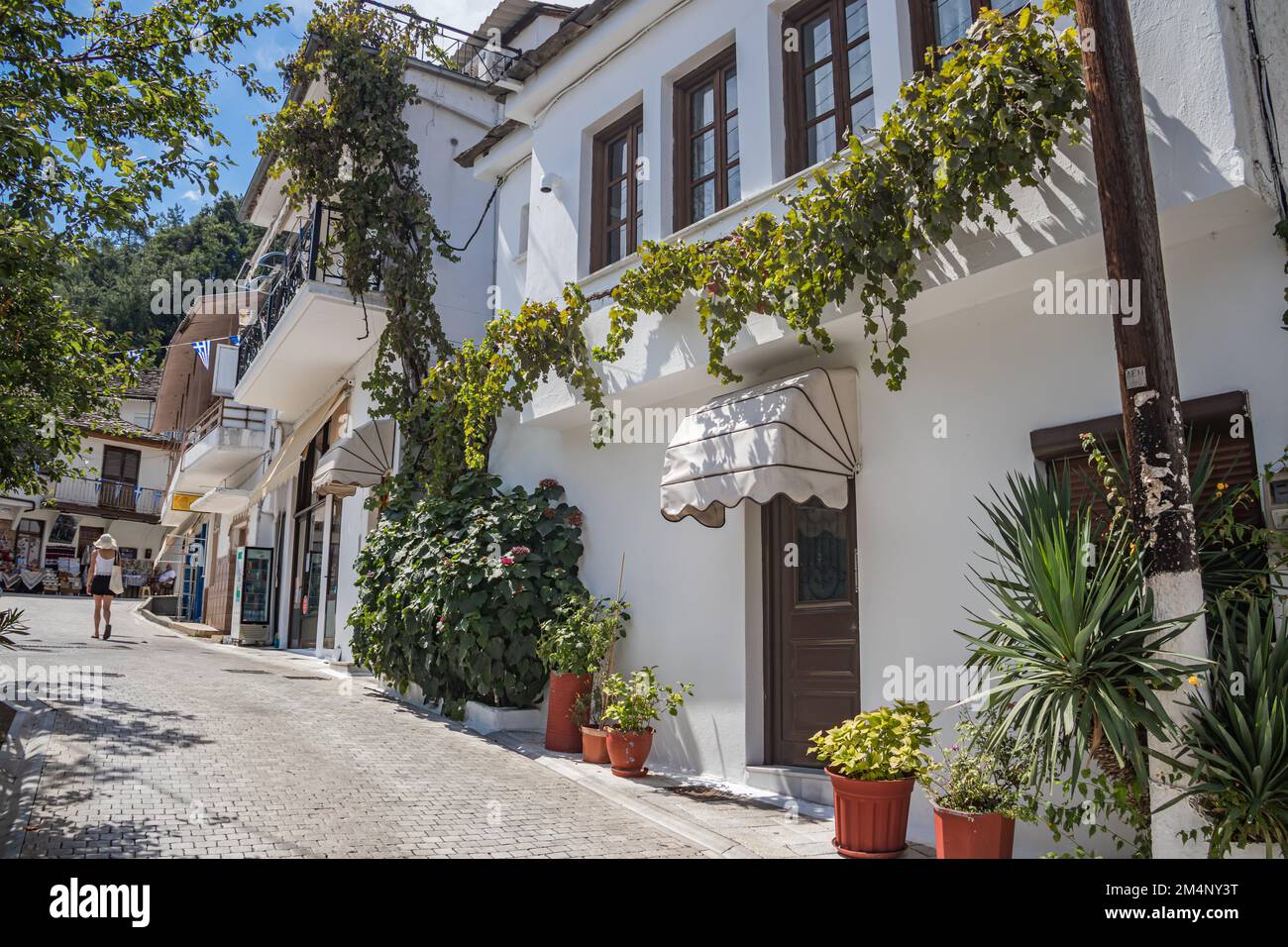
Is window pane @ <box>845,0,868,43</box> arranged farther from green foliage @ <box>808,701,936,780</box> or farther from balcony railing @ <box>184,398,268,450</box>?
balcony railing @ <box>184,398,268,450</box>

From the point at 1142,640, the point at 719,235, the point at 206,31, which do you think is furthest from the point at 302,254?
the point at 1142,640

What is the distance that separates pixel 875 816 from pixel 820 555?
2.69 meters

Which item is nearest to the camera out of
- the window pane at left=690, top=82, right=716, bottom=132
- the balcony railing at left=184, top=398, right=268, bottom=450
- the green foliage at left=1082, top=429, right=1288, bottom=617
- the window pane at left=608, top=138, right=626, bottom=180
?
the green foliage at left=1082, top=429, right=1288, bottom=617

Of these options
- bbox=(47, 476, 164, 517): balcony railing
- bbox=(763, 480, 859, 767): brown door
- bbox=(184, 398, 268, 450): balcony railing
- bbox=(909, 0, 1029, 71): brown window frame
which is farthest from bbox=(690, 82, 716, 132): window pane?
bbox=(47, 476, 164, 517): balcony railing

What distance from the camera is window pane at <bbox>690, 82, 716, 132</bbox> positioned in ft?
30.2

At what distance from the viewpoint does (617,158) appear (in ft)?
34.5

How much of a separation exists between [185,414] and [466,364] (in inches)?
1012

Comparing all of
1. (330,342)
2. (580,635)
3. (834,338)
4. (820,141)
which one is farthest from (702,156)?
(330,342)

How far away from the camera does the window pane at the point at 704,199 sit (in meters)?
8.98

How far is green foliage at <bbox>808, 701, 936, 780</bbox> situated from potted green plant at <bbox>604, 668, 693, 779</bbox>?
2365mm

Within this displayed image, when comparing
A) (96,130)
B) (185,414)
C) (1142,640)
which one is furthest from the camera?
(185,414)

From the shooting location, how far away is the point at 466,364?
10.4 m

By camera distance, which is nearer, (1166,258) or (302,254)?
(1166,258)
